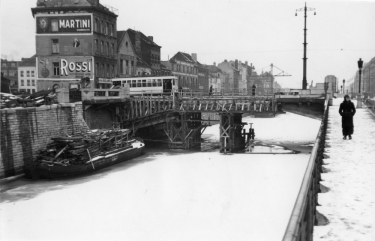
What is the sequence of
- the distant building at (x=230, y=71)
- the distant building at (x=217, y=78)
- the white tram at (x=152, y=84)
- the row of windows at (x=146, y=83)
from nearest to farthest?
the white tram at (x=152, y=84)
the row of windows at (x=146, y=83)
the distant building at (x=217, y=78)
the distant building at (x=230, y=71)

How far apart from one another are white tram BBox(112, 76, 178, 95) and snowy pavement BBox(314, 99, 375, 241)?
111 feet

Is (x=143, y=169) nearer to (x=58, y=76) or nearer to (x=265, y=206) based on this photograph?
(x=265, y=206)

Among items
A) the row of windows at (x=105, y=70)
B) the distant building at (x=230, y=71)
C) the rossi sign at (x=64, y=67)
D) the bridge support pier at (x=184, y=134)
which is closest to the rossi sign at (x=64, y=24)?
the rossi sign at (x=64, y=67)

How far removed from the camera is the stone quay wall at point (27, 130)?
75.2 feet

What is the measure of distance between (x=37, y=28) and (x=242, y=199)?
37663 millimetres

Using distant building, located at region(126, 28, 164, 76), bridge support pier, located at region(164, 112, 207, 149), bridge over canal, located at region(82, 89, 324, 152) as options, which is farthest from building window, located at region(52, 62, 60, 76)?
distant building, located at region(126, 28, 164, 76)

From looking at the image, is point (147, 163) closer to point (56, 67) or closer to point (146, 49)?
point (56, 67)

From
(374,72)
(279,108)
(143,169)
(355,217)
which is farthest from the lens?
Result: (374,72)

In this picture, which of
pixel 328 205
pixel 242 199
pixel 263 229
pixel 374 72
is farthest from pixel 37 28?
pixel 374 72

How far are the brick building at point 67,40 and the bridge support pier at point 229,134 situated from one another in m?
17.9

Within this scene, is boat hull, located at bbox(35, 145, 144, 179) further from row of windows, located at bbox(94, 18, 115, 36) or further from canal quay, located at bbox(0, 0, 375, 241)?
row of windows, located at bbox(94, 18, 115, 36)

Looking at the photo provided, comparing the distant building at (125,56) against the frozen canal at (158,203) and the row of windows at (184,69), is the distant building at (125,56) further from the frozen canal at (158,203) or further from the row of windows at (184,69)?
the frozen canal at (158,203)

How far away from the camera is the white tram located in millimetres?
44247

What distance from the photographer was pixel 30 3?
46188 mm
